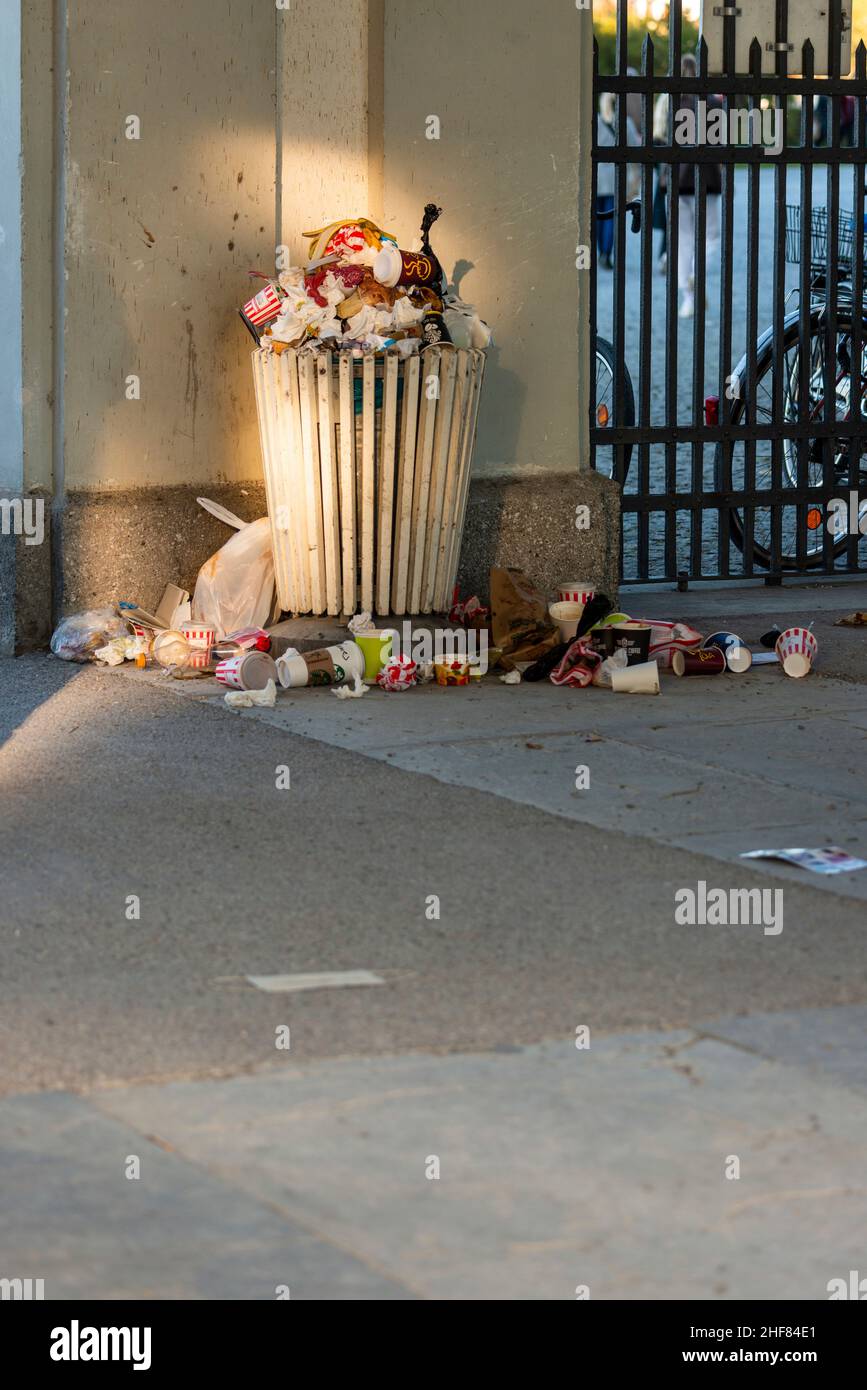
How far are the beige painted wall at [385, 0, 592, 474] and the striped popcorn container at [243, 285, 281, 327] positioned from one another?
2.42 feet

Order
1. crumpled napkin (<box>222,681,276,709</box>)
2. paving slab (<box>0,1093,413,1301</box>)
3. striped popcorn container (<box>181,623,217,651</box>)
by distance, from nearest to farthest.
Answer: paving slab (<box>0,1093,413,1301</box>)
crumpled napkin (<box>222,681,276,709</box>)
striped popcorn container (<box>181,623,217,651</box>)

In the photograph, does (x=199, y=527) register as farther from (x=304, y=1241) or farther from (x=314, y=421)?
(x=304, y=1241)

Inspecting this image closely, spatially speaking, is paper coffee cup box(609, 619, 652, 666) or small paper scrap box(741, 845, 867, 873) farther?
paper coffee cup box(609, 619, 652, 666)

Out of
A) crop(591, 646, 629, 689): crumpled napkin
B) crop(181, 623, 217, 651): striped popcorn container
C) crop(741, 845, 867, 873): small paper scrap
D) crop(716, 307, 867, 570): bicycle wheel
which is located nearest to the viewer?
crop(741, 845, 867, 873): small paper scrap

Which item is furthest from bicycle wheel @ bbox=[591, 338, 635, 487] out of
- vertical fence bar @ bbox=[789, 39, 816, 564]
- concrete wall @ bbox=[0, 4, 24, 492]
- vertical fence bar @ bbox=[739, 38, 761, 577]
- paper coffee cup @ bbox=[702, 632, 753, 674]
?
concrete wall @ bbox=[0, 4, 24, 492]

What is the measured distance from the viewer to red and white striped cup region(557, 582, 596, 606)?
7.86 m

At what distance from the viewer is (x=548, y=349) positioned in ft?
27.2

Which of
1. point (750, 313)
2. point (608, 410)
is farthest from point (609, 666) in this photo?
point (608, 410)

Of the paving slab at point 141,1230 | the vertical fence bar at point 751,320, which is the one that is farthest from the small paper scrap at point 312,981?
the vertical fence bar at point 751,320

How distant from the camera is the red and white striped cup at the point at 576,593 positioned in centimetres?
786

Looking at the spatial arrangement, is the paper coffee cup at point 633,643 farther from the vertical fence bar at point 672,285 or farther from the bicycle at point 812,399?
the bicycle at point 812,399

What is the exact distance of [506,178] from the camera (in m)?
8.14

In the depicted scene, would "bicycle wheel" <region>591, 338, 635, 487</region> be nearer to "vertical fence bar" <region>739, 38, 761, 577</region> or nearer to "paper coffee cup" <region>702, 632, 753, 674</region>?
"vertical fence bar" <region>739, 38, 761, 577</region>

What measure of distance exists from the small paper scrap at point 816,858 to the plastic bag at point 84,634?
3.25 metres
